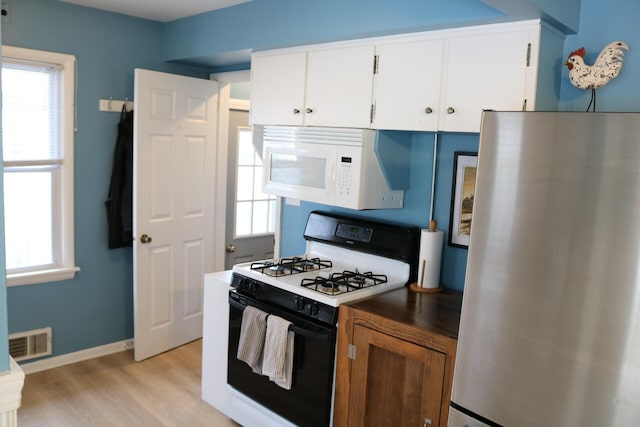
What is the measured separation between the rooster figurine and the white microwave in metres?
0.91

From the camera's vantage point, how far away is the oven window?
9.32 ft

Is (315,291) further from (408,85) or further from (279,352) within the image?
(408,85)

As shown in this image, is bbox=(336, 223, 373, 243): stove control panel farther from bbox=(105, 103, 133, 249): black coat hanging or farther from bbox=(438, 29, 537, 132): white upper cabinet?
bbox=(105, 103, 133, 249): black coat hanging

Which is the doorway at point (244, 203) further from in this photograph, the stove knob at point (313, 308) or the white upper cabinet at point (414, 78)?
the stove knob at point (313, 308)

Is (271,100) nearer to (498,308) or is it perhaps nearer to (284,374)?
(284,374)

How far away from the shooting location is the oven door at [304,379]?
2.45 metres

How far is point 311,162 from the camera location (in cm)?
288

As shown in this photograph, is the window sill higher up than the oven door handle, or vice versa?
the oven door handle

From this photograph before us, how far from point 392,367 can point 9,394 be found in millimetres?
1388

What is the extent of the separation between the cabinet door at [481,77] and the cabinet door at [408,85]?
0.06m

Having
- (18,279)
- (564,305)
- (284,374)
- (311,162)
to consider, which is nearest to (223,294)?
(284,374)

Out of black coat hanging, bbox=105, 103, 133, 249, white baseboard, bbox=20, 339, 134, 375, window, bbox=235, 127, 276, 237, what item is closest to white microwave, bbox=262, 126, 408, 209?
black coat hanging, bbox=105, 103, 133, 249

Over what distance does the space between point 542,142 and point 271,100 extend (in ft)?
6.22

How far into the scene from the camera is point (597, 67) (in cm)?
209
